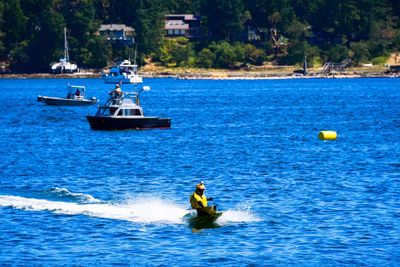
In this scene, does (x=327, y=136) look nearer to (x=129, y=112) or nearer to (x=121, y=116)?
(x=129, y=112)

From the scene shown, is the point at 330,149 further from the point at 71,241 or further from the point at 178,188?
the point at 71,241

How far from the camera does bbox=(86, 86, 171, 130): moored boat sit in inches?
3873

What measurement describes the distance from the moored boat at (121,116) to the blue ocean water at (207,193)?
128cm

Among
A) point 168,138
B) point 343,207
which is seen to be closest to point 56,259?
point 343,207

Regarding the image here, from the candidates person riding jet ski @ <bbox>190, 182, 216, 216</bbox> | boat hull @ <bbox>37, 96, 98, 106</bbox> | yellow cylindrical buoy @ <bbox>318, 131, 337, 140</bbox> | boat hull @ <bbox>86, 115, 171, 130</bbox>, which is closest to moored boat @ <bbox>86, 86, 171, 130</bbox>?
boat hull @ <bbox>86, 115, 171, 130</bbox>

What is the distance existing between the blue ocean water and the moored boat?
4.21 feet

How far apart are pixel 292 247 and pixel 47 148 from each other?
150ft

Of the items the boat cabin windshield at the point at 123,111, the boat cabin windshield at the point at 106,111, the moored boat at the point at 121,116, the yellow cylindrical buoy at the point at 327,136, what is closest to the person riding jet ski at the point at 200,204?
the yellow cylindrical buoy at the point at 327,136

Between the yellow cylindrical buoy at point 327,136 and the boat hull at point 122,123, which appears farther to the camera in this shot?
the boat hull at point 122,123

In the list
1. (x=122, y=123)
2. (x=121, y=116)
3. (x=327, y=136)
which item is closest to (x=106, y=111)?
(x=122, y=123)

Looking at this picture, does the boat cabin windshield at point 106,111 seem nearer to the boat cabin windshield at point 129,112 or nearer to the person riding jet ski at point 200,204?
the boat cabin windshield at point 129,112

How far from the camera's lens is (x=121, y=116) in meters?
99.0

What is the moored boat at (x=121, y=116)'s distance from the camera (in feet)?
323

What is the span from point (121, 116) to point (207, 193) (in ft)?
130
